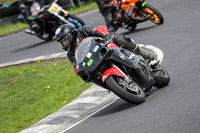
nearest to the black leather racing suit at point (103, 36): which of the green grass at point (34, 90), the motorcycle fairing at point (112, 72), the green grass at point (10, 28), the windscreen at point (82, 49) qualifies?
the windscreen at point (82, 49)

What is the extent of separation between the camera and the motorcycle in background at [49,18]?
16984 mm

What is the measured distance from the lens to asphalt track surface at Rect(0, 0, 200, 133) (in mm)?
5815

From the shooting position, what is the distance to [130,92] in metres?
7.12

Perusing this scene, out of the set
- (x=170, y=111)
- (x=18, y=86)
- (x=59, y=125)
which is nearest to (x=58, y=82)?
(x=18, y=86)

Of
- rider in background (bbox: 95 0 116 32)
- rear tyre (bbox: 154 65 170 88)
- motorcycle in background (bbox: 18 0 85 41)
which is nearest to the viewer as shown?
rear tyre (bbox: 154 65 170 88)

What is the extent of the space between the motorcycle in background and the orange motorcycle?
2423mm

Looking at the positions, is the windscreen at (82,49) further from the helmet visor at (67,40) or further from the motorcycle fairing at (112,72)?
the motorcycle fairing at (112,72)

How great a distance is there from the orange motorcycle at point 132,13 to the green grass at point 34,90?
245cm

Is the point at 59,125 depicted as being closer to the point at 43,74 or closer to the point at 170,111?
the point at 170,111

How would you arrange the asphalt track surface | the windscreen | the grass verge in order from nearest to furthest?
the asphalt track surface → the windscreen → the grass verge

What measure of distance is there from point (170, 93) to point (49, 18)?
1102cm

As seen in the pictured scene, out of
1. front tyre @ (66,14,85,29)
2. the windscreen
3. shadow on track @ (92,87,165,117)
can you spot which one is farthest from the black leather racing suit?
front tyre @ (66,14,85,29)

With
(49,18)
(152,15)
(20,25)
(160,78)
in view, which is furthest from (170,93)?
(20,25)

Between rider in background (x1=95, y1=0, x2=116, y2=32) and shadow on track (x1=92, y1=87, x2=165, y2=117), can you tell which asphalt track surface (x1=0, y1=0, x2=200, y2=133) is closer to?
shadow on track (x1=92, y1=87, x2=165, y2=117)
